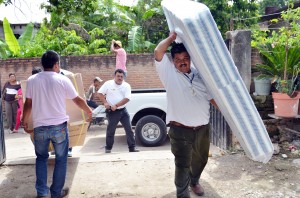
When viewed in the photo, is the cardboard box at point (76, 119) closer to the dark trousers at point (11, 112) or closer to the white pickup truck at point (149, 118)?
the white pickup truck at point (149, 118)

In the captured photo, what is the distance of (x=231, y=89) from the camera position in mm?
2945

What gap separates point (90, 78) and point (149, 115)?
16.3 feet

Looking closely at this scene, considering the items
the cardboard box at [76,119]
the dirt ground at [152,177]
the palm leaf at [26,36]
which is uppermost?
the palm leaf at [26,36]

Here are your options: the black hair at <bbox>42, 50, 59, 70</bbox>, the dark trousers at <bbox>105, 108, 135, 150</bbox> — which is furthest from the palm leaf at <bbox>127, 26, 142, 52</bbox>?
the black hair at <bbox>42, 50, 59, 70</bbox>

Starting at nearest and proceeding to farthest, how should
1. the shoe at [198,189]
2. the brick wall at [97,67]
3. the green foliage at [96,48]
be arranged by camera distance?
the shoe at [198,189] → the brick wall at [97,67] → the green foliage at [96,48]

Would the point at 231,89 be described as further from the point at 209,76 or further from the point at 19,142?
the point at 19,142

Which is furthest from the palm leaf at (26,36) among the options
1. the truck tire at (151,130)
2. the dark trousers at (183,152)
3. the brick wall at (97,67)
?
the dark trousers at (183,152)

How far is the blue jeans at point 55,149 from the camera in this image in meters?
3.71

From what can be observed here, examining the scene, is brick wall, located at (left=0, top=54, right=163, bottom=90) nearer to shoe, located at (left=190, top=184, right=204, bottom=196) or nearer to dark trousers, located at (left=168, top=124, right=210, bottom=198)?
shoe, located at (left=190, top=184, right=204, bottom=196)

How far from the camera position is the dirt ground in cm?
411

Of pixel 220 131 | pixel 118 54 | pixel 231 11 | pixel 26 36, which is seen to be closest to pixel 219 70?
pixel 220 131

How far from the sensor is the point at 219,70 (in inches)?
113

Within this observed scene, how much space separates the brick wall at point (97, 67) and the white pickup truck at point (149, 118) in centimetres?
422

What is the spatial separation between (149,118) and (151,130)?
0.29 metres
